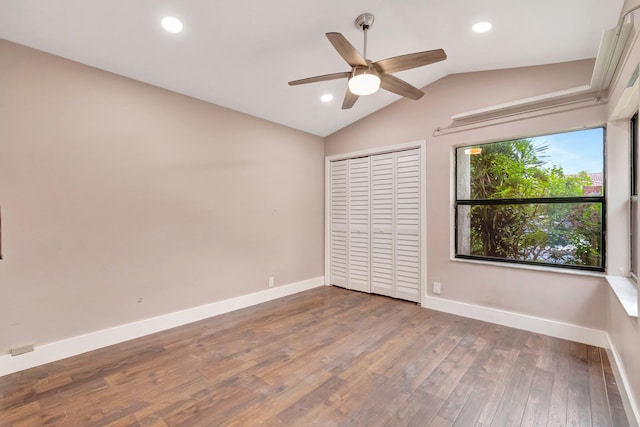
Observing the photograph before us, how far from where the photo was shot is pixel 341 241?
4.88 metres

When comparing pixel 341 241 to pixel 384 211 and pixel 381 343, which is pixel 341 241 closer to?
pixel 384 211

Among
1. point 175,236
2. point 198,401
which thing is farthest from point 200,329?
point 198,401

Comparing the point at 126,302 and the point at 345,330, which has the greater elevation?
the point at 126,302

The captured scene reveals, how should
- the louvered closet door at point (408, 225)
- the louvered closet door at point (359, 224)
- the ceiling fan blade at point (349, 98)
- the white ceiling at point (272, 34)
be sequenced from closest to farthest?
the white ceiling at point (272, 34)
the ceiling fan blade at point (349, 98)
the louvered closet door at point (408, 225)
the louvered closet door at point (359, 224)

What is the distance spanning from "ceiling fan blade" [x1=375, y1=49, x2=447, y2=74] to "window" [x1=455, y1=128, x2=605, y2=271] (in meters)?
1.82

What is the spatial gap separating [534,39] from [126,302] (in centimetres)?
460

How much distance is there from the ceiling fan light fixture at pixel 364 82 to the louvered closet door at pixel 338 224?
2.50 meters

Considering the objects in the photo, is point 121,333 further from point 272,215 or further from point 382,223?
point 382,223

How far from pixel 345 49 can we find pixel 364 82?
277 millimetres

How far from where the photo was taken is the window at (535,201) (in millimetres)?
2840

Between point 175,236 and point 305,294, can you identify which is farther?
point 305,294

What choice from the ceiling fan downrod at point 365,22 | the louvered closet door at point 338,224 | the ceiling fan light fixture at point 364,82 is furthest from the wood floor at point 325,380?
the ceiling fan downrod at point 365,22

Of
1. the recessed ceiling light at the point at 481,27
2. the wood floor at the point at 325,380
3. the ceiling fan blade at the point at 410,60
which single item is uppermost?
the recessed ceiling light at the point at 481,27

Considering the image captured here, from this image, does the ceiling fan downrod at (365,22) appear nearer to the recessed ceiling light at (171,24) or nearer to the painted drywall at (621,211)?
the recessed ceiling light at (171,24)
